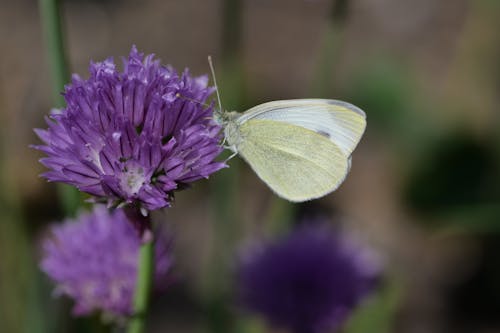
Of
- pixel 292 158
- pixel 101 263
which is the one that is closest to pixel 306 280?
pixel 292 158

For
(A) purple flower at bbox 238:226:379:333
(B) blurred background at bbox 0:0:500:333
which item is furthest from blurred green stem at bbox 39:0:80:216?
(A) purple flower at bbox 238:226:379:333

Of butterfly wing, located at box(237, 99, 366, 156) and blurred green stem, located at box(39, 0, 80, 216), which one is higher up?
blurred green stem, located at box(39, 0, 80, 216)

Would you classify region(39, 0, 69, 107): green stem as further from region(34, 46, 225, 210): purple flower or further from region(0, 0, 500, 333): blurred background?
region(0, 0, 500, 333): blurred background

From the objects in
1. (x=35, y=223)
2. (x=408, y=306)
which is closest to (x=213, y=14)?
(x=35, y=223)

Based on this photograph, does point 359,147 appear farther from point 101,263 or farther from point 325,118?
point 101,263

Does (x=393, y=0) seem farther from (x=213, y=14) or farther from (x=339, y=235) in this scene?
(x=339, y=235)

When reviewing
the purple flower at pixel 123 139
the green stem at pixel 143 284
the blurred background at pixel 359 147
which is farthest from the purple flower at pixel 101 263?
the blurred background at pixel 359 147
